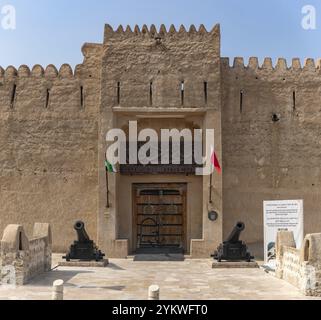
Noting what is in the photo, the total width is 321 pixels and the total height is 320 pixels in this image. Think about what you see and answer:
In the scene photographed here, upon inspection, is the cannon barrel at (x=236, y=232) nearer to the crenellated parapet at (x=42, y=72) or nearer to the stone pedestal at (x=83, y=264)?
the stone pedestal at (x=83, y=264)

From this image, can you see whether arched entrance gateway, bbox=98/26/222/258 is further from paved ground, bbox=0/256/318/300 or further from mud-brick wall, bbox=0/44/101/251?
paved ground, bbox=0/256/318/300

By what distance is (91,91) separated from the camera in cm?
1858

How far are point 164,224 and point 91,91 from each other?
17.5ft

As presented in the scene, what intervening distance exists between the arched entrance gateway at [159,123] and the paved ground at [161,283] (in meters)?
2.56

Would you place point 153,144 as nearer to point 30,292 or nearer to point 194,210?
point 194,210

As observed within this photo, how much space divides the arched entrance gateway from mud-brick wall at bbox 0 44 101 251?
0.97 meters

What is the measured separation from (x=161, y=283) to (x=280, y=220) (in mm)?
4601

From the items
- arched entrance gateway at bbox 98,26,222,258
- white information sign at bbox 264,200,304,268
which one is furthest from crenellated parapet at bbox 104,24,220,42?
white information sign at bbox 264,200,304,268

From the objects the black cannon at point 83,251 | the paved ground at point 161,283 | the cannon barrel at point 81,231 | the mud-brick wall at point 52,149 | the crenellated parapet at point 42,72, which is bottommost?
the paved ground at point 161,283

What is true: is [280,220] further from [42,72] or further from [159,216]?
[42,72]

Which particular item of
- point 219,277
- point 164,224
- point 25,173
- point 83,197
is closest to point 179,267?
point 219,277

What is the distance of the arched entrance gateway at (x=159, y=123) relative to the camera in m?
17.4

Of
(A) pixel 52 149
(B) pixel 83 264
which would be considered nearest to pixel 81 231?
(B) pixel 83 264

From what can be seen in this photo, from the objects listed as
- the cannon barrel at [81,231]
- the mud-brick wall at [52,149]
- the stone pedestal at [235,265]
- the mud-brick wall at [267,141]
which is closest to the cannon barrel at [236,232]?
the stone pedestal at [235,265]
